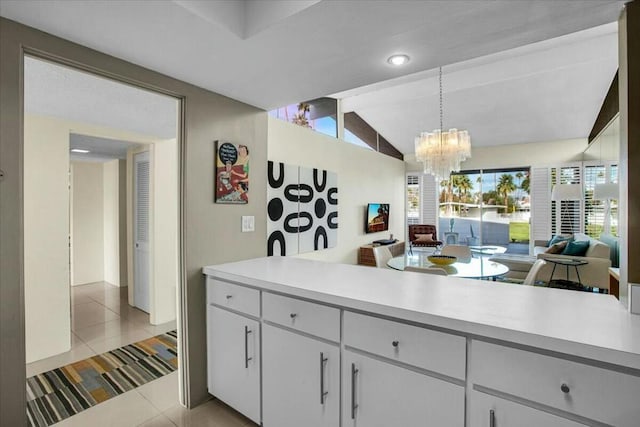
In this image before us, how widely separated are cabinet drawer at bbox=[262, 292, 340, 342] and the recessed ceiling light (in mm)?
1383

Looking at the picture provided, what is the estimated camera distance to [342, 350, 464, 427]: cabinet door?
1.16m

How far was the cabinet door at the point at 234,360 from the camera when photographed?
71.2 inches

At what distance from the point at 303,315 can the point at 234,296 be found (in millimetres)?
565

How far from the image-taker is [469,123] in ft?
20.9

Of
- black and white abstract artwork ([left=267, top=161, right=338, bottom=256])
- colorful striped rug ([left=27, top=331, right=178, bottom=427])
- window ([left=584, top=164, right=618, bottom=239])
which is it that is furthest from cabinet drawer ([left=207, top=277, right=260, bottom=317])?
window ([left=584, top=164, right=618, bottom=239])

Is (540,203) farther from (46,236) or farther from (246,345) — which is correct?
(46,236)

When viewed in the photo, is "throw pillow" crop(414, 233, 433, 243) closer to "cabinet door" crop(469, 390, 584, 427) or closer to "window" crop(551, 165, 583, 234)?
"window" crop(551, 165, 583, 234)

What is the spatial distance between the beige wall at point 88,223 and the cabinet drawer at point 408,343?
18.7 ft

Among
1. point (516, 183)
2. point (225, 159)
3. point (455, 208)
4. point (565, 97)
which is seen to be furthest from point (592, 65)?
point (225, 159)

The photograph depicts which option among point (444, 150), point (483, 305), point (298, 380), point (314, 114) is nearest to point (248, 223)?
point (298, 380)

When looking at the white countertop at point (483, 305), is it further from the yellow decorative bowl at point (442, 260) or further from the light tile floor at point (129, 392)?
the yellow decorative bowl at point (442, 260)

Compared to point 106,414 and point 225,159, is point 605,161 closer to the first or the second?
point 225,159

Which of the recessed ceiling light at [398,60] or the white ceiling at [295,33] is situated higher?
the recessed ceiling light at [398,60]

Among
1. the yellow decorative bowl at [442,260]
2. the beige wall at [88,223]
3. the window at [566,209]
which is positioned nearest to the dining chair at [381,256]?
the yellow decorative bowl at [442,260]
